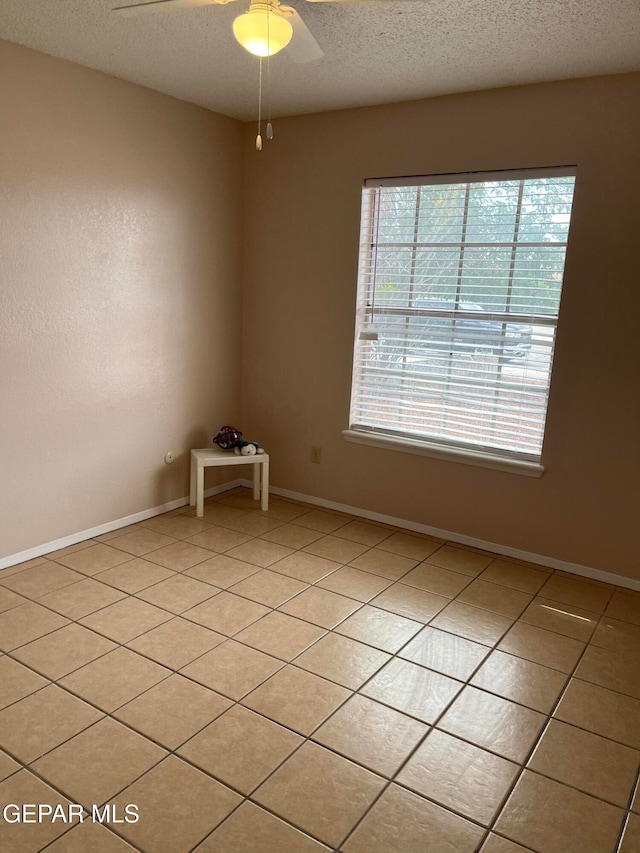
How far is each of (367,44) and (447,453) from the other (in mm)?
2053

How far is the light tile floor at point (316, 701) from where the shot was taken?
1.69 m

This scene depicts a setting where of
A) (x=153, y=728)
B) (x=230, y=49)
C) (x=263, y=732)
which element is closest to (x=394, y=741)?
(x=263, y=732)

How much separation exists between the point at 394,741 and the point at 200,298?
284 cm

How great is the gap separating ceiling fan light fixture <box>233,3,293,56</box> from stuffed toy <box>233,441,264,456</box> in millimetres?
2352

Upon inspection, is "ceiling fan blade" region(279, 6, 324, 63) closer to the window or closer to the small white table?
the window

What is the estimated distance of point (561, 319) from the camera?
124 inches

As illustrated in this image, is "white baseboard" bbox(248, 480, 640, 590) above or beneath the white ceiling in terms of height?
beneath

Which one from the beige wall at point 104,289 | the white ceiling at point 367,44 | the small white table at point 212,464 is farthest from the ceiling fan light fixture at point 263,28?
the small white table at point 212,464

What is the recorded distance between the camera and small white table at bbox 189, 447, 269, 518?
150 inches

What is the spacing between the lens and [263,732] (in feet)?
6.61

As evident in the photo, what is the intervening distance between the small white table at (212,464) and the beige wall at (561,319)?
33cm

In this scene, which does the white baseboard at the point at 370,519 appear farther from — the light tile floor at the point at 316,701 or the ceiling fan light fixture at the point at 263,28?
the ceiling fan light fixture at the point at 263,28

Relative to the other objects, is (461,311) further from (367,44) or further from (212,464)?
(212,464)

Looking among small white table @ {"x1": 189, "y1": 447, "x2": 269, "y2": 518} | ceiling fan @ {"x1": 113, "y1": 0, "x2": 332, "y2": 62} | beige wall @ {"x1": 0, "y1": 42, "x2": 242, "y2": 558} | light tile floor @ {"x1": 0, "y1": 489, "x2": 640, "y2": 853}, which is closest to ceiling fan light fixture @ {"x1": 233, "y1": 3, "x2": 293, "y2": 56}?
ceiling fan @ {"x1": 113, "y1": 0, "x2": 332, "y2": 62}
